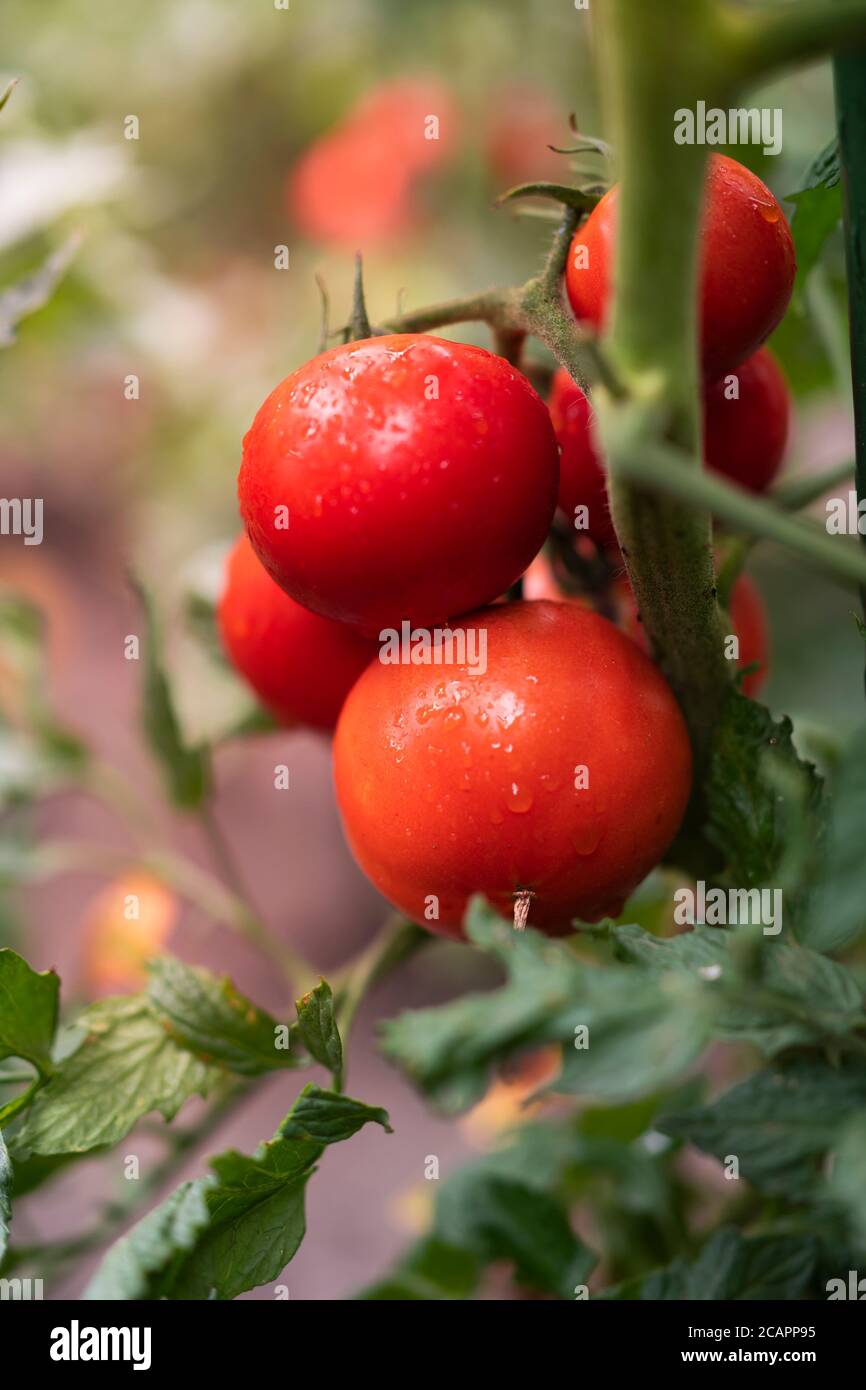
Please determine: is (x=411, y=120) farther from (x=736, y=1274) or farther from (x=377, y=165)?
(x=736, y=1274)

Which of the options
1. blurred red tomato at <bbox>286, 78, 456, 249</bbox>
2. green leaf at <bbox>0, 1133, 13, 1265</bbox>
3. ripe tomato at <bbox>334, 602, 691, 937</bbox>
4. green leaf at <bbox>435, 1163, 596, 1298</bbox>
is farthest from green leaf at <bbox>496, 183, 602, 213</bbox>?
blurred red tomato at <bbox>286, 78, 456, 249</bbox>

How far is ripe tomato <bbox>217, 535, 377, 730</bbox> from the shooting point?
43 centimetres

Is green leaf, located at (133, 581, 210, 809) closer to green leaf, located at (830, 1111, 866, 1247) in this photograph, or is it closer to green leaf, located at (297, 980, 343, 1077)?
green leaf, located at (297, 980, 343, 1077)

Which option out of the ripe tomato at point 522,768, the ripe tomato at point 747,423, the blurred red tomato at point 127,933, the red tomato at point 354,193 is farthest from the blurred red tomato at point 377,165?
the ripe tomato at point 522,768

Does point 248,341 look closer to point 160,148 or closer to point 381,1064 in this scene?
point 160,148

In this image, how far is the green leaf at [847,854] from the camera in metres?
0.28

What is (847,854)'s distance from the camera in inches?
11.0

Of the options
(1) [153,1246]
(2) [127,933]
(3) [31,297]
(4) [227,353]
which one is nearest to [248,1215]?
(1) [153,1246]

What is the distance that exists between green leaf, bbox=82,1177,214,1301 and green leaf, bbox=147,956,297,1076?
0.24 feet

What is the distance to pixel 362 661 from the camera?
0.44 metres

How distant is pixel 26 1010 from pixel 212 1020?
65 millimetres

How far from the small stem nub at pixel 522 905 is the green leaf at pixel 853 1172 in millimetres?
115

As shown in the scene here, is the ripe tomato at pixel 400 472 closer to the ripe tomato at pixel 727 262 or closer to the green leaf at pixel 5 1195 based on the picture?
the ripe tomato at pixel 727 262

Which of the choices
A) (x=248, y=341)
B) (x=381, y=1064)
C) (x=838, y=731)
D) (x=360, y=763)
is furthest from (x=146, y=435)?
(x=360, y=763)
